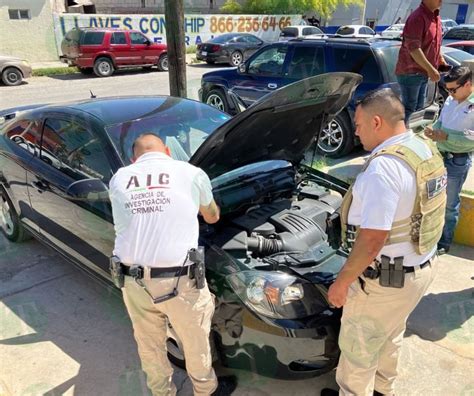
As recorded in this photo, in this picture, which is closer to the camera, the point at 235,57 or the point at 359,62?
the point at 359,62

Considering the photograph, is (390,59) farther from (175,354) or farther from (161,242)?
(161,242)

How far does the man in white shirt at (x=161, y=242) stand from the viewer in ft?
7.22

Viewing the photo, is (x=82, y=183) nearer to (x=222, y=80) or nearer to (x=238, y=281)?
(x=238, y=281)

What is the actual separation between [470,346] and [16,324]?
11.0ft

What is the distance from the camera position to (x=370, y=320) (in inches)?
87.1

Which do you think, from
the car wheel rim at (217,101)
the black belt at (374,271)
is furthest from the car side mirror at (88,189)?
the car wheel rim at (217,101)

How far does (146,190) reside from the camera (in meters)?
2.19

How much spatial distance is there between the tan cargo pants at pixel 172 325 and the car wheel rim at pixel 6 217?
9.54 feet

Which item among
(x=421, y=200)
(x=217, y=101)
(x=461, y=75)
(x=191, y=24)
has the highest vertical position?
(x=461, y=75)

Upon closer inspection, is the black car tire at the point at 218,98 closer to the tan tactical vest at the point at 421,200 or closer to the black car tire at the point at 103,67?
the tan tactical vest at the point at 421,200

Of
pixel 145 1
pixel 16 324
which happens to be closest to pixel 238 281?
pixel 16 324

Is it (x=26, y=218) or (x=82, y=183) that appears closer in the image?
(x=82, y=183)

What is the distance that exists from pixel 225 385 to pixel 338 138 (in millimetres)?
4954

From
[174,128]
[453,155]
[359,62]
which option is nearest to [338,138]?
[359,62]
